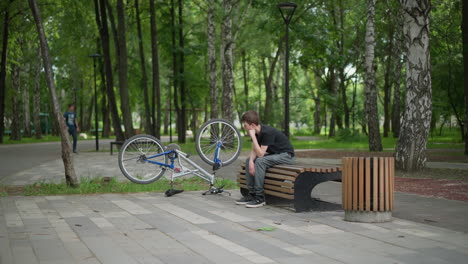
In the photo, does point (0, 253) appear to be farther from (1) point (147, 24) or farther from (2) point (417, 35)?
(1) point (147, 24)

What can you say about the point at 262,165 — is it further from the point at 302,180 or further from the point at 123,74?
the point at 123,74

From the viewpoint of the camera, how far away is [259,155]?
27.3ft

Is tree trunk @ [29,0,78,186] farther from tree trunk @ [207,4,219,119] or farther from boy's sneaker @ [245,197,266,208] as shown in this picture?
tree trunk @ [207,4,219,119]

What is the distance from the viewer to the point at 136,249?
5461 millimetres

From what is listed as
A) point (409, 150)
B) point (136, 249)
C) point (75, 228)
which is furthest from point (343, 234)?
point (409, 150)

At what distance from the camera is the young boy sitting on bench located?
835cm

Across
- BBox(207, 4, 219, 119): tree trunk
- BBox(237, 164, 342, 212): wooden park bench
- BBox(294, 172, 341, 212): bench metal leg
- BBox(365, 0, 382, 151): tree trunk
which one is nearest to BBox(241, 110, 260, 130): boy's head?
BBox(237, 164, 342, 212): wooden park bench

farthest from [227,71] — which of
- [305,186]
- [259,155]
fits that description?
[305,186]

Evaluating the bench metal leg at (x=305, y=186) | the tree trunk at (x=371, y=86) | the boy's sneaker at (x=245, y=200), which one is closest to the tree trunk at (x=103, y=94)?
the tree trunk at (x=371, y=86)

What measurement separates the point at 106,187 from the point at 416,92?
747 centimetres

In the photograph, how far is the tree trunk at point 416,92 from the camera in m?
13.5

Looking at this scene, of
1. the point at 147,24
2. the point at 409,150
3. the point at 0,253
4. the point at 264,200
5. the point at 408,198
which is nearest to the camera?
the point at 0,253

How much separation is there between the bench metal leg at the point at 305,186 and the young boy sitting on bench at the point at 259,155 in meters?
0.76

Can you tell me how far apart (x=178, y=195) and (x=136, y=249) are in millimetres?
4305
